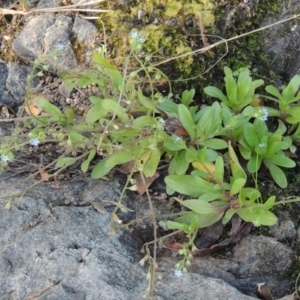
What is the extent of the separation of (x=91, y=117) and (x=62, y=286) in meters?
0.79

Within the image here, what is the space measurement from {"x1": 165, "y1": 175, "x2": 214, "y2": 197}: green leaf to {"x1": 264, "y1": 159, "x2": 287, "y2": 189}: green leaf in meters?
0.33

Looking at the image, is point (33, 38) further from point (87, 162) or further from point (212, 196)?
point (212, 196)

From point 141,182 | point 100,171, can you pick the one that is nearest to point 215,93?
point 141,182

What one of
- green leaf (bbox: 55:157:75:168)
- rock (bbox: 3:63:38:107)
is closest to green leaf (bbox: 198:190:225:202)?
green leaf (bbox: 55:157:75:168)

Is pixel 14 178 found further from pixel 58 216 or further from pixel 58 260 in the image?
pixel 58 260

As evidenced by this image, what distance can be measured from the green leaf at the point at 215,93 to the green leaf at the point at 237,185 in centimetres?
49

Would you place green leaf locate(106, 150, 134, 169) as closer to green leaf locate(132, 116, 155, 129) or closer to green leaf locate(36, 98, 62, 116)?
green leaf locate(132, 116, 155, 129)

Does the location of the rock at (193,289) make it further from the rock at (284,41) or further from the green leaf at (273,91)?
the rock at (284,41)

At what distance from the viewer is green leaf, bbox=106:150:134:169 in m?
2.43

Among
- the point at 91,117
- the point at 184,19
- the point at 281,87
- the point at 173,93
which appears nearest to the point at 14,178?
the point at 91,117

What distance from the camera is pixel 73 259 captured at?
2250mm

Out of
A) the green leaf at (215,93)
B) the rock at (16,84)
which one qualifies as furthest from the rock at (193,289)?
the rock at (16,84)

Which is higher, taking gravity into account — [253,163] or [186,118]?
[186,118]

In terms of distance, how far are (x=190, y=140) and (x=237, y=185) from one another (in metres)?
0.38
